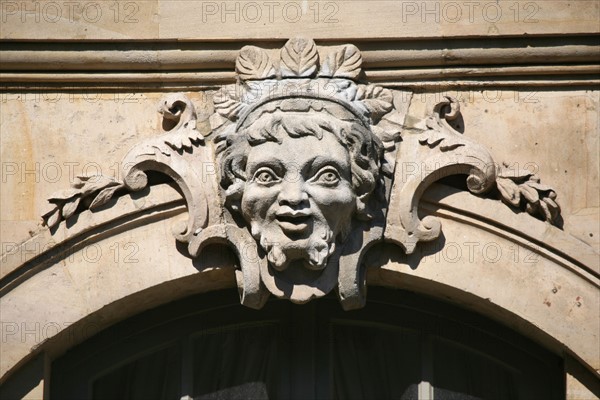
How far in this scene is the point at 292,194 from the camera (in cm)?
624

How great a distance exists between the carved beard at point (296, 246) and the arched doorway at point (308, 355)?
0.61 meters

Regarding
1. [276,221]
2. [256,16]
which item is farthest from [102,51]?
[276,221]

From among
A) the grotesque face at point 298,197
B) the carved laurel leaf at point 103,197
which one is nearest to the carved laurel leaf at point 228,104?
the grotesque face at point 298,197

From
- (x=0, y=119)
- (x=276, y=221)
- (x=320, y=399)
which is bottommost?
(x=320, y=399)

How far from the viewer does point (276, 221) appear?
629 cm

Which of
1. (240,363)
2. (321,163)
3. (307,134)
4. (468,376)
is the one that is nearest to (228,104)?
(307,134)

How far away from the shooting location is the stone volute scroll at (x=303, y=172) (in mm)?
6305

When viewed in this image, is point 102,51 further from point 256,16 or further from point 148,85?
point 256,16

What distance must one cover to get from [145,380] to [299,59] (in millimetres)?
1498

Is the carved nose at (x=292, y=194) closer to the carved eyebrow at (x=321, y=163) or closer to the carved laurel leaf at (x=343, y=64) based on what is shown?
the carved eyebrow at (x=321, y=163)

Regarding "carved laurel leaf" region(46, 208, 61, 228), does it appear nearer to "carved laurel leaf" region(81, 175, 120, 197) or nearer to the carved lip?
"carved laurel leaf" region(81, 175, 120, 197)

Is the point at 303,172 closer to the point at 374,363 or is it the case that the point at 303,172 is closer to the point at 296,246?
the point at 296,246

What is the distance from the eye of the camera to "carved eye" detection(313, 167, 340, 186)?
248 inches

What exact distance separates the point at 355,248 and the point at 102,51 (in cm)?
134
